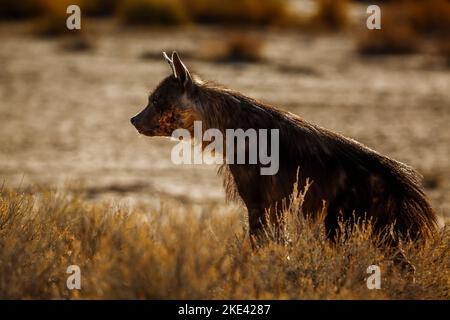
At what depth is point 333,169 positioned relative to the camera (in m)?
6.79

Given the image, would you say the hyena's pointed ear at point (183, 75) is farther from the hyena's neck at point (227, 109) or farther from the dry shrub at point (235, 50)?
the dry shrub at point (235, 50)

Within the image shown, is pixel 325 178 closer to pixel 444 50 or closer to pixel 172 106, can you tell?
pixel 172 106

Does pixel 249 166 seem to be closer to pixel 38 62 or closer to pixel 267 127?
pixel 267 127

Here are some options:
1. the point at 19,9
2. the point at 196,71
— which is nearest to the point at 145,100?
the point at 196,71

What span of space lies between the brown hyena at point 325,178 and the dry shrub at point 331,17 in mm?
21491

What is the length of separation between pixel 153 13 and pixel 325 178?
2221 cm

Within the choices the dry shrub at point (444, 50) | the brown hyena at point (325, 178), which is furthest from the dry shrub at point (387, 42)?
the brown hyena at point (325, 178)

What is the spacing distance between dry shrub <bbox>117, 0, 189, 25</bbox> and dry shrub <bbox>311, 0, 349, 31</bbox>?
12.8ft

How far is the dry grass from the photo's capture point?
586 centimetres

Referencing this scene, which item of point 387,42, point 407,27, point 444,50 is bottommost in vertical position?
point 444,50

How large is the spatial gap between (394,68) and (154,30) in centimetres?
813

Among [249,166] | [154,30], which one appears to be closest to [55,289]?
[249,166]

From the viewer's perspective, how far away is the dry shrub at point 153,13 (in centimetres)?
2831

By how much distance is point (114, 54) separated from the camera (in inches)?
915
